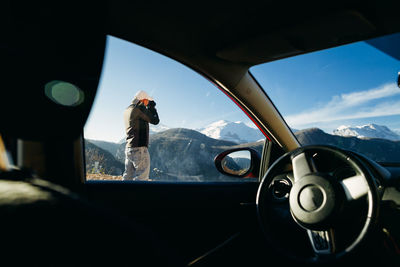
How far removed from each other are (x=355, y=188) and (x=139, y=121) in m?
3.77

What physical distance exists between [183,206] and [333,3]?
206 cm

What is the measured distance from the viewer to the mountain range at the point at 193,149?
2137mm

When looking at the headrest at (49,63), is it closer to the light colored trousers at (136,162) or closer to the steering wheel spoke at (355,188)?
the steering wheel spoke at (355,188)

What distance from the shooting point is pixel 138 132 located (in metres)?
4.54

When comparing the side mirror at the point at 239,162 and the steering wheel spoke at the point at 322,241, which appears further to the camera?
the side mirror at the point at 239,162

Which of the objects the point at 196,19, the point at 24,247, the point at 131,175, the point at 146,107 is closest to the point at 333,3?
the point at 196,19

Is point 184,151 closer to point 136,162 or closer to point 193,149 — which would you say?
point 193,149

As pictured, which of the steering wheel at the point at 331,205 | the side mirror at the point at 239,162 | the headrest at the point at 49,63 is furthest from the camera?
the side mirror at the point at 239,162

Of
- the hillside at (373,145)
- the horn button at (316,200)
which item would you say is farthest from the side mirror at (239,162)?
the horn button at (316,200)

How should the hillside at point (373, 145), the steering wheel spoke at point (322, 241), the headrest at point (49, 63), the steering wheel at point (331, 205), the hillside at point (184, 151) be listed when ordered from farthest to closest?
the hillside at point (184, 151)
the hillside at point (373, 145)
the steering wheel spoke at point (322, 241)
the steering wheel at point (331, 205)
the headrest at point (49, 63)

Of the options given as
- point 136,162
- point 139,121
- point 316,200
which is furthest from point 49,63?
point 136,162

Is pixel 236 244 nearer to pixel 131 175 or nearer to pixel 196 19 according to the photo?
pixel 196 19

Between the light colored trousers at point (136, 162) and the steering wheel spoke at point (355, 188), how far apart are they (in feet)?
12.4

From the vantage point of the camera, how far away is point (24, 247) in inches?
20.1
